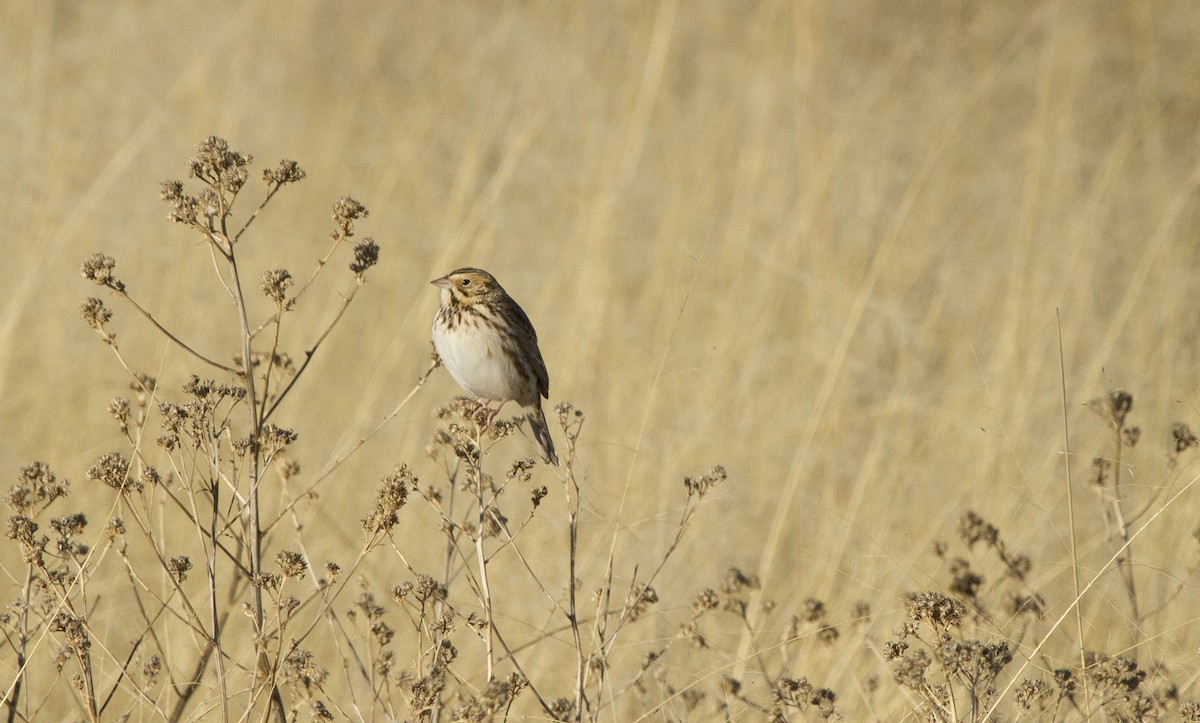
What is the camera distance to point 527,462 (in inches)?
108

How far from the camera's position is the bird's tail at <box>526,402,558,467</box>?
3.98 meters

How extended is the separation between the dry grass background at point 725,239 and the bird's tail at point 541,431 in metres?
0.31

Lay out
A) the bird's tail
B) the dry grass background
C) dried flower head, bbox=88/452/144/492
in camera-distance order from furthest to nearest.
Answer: the dry grass background → the bird's tail → dried flower head, bbox=88/452/144/492

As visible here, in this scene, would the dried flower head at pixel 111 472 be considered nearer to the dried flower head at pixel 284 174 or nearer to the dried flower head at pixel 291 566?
the dried flower head at pixel 291 566

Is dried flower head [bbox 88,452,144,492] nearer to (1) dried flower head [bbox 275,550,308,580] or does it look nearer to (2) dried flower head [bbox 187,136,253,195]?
(1) dried flower head [bbox 275,550,308,580]

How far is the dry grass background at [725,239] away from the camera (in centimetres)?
489

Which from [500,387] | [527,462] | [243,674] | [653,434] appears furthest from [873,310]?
[527,462]

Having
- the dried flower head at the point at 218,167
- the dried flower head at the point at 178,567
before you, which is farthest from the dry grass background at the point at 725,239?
the dried flower head at the point at 218,167

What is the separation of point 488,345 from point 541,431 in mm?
327

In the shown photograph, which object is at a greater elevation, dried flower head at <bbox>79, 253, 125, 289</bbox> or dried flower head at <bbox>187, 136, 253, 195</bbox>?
dried flower head at <bbox>187, 136, 253, 195</bbox>

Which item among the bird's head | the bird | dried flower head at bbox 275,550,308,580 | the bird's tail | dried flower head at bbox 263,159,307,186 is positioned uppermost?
the bird's head

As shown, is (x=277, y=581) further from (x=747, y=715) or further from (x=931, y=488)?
(x=931, y=488)

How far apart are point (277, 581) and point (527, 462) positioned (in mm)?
568

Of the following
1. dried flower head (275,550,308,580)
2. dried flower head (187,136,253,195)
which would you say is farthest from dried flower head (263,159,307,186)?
dried flower head (275,550,308,580)
